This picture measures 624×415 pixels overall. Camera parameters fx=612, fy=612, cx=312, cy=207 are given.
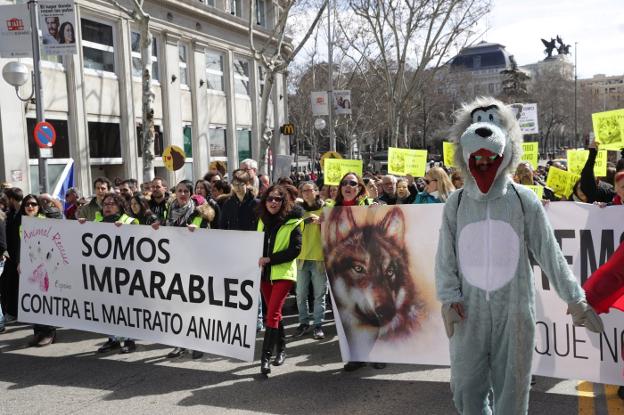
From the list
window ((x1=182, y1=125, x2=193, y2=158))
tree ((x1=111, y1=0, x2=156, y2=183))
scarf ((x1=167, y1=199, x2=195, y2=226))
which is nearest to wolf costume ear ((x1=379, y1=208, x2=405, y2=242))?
scarf ((x1=167, y1=199, x2=195, y2=226))

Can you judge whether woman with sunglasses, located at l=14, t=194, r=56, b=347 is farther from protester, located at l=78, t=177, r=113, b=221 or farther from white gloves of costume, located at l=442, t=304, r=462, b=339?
white gloves of costume, located at l=442, t=304, r=462, b=339

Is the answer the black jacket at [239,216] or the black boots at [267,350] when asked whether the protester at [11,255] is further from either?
the black boots at [267,350]

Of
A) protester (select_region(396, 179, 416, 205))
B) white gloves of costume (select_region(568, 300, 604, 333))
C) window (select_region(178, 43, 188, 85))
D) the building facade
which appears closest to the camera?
white gloves of costume (select_region(568, 300, 604, 333))

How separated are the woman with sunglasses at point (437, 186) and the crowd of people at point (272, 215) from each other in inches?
0.4

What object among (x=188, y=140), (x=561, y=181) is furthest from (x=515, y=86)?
(x=561, y=181)

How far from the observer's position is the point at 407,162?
33.1ft

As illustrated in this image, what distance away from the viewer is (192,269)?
18.2 feet

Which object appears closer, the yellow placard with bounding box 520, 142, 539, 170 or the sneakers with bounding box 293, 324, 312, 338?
the sneakers with bounding box 293, 324, 312, 338

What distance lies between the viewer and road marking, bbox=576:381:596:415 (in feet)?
14.1

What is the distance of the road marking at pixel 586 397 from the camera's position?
4287 mm

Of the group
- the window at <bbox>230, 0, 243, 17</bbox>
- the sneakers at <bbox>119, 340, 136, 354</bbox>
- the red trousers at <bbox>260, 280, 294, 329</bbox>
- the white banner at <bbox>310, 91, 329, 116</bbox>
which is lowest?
the sneakers at <bbox>119, 340, 136, 354</bbox>

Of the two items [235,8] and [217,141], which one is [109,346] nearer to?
[217,141]

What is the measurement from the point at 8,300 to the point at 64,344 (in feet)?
5.58

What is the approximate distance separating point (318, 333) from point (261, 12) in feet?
81.4
